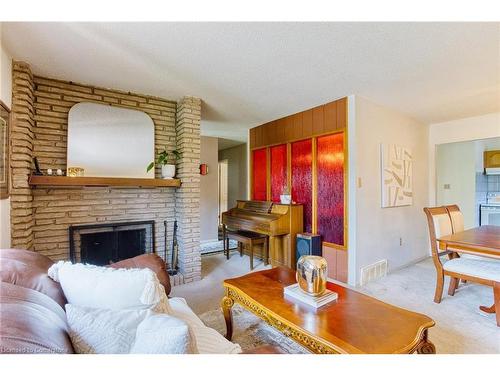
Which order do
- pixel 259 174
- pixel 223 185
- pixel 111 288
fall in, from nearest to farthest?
pixel 111 288, pixel 259 174, pixel 223 185

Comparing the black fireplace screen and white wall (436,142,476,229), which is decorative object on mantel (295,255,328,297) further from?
white wall (436,142,476,229)

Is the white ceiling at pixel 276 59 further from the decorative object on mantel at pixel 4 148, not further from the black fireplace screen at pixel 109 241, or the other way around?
the black fireplace screen at pixel 109 241

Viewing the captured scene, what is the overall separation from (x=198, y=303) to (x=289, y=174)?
7.69ft

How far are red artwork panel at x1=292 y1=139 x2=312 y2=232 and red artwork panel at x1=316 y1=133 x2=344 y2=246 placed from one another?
16cm

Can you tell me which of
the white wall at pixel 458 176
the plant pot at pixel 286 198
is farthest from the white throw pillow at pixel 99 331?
the white wall at pixel 458 176

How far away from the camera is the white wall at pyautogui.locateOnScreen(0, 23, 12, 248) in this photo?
201 centimetres

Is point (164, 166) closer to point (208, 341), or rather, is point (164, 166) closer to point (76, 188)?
point (76, 188)

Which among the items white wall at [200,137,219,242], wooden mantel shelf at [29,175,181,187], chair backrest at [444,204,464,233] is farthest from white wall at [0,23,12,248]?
chair backrest at [444,204,464,233]

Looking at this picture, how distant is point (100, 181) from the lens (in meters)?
2.71

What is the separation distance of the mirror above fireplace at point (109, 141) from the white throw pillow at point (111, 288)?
2.02 meters

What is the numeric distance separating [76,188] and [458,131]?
562 cm

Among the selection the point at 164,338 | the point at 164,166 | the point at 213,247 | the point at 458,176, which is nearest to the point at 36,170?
the point at 164,166

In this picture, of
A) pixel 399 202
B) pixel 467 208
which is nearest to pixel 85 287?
pixel 399 202
